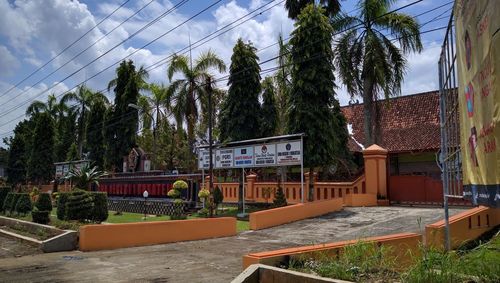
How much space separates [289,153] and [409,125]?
448 inches

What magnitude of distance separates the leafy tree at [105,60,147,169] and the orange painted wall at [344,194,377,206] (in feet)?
77.4

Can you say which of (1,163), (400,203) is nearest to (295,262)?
(400,203)

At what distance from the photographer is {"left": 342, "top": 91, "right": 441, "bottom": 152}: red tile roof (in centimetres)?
2769

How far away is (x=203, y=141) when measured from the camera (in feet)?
166

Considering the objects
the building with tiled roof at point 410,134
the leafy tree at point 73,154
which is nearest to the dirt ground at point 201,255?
the building with tiled roof at point 410,134

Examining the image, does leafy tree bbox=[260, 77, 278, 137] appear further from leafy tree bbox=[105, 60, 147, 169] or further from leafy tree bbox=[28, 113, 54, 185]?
leafy tree bbox=[28, 113, 54, 185]

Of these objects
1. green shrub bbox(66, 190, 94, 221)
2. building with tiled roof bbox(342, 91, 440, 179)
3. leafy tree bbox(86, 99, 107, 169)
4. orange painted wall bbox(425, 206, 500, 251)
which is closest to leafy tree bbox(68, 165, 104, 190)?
green shrub bbox(66, 190, 94, 221)

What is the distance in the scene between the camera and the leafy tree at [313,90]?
73.1 ft

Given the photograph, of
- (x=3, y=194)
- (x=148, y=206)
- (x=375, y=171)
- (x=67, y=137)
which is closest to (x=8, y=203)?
(x=3, y=194)

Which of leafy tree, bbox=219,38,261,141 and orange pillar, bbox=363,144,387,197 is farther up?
leafy tree, bbox=219,38,261,141

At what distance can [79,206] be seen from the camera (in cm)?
1802

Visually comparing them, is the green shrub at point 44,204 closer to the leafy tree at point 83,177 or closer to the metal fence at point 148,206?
the leafy tree at point 83,177

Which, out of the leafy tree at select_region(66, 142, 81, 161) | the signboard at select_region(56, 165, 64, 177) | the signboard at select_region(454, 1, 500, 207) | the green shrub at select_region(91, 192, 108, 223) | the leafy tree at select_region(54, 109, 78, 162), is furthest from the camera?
the leafy tree at select_region(54, 109, 78, 162)

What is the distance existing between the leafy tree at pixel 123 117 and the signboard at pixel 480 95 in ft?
121
